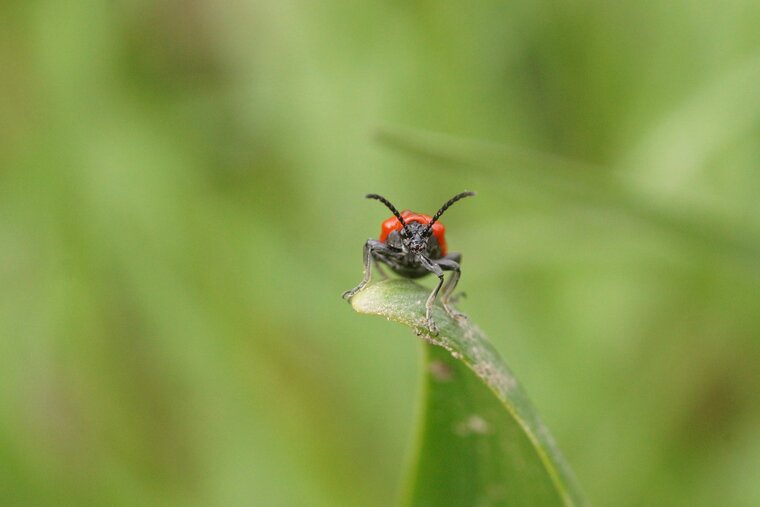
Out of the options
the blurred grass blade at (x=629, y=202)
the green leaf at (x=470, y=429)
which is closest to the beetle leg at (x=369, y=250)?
the blurred grass blade at (x=629, y=202)

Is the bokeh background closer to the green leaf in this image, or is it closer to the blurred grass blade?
the blurred grass blade

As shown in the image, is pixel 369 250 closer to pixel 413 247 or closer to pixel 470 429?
pixel 413 247

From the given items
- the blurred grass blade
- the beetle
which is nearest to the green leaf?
the beetle

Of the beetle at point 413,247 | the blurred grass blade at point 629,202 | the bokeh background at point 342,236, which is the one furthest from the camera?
the bokeh background at point 342,236

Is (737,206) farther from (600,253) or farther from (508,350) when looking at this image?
(508,350)

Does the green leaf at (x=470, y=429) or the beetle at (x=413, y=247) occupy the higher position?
the beetle at (x=413, y=247)

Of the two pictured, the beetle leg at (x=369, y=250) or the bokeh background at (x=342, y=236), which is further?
the bokeh background at (x=342, y=236)

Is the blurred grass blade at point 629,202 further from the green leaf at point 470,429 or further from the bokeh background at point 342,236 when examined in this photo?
the green leaf at point 470,429
